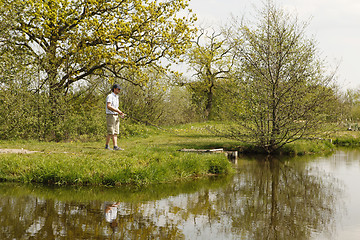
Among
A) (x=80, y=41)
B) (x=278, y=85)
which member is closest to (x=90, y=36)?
(x=80, y=41)

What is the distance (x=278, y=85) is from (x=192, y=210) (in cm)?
924

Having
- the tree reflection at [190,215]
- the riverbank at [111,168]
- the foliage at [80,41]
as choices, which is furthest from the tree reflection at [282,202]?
the foliage at [80,41]

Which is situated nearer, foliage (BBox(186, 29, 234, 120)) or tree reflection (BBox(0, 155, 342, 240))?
tree reflection (BBox(0, 155, 342, 240))

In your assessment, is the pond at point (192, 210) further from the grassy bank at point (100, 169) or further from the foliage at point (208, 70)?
the foliage at point (208, 70)

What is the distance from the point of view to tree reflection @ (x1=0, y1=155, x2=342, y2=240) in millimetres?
5348

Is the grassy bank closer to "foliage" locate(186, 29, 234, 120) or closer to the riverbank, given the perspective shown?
the riverbank

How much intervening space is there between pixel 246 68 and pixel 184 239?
1093 centimetres

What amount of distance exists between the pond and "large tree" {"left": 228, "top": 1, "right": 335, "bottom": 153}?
4581 mm

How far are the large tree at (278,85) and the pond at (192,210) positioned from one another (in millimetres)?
4581

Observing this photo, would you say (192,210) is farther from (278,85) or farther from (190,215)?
(278,85)

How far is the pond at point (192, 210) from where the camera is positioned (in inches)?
213

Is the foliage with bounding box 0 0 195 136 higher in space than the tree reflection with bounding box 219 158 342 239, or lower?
higher

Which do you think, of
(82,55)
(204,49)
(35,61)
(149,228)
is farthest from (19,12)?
(204,49)

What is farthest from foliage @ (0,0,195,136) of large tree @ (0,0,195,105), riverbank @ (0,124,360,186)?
riverbank @ (0,124,360,186)
